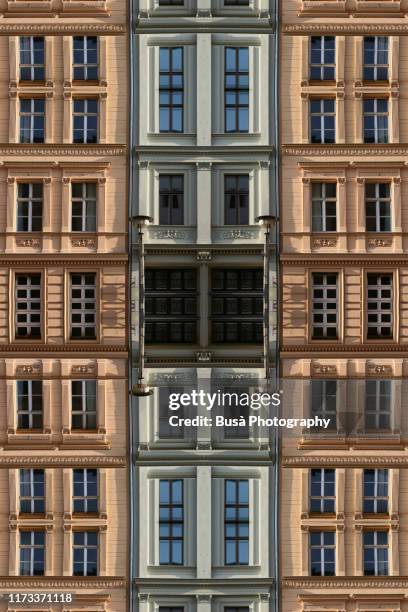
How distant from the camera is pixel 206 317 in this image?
21875mm

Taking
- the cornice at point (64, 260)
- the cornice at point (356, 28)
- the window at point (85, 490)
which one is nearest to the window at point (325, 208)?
the cornice at point (356, 28)

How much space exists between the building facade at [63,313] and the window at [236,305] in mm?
3277

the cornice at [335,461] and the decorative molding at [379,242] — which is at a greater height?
the decorative molding at [379,242]

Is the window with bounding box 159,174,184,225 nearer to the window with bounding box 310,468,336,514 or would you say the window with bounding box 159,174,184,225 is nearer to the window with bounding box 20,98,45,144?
the window with bounding box 20,98,45,144

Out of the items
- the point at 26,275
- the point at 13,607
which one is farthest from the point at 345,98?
the point at 13,607

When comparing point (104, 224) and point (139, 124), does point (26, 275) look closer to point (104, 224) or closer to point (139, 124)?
point (104, 224)

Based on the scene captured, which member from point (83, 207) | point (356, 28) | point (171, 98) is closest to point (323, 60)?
point (356, 28)

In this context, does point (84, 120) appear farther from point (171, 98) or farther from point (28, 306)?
point (28, 306)

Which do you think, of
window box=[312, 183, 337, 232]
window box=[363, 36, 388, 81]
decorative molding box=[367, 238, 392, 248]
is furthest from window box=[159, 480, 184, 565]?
window box=[363, 36, 388, 81]

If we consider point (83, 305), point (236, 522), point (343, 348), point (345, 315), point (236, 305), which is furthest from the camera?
point (236, 305)

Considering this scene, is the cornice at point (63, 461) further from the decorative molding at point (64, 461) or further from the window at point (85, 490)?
the window at point (85, 490)

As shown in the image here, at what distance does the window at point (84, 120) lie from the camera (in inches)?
859

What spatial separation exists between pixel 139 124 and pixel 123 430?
1044 centimetres

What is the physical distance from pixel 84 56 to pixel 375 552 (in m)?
19.6
